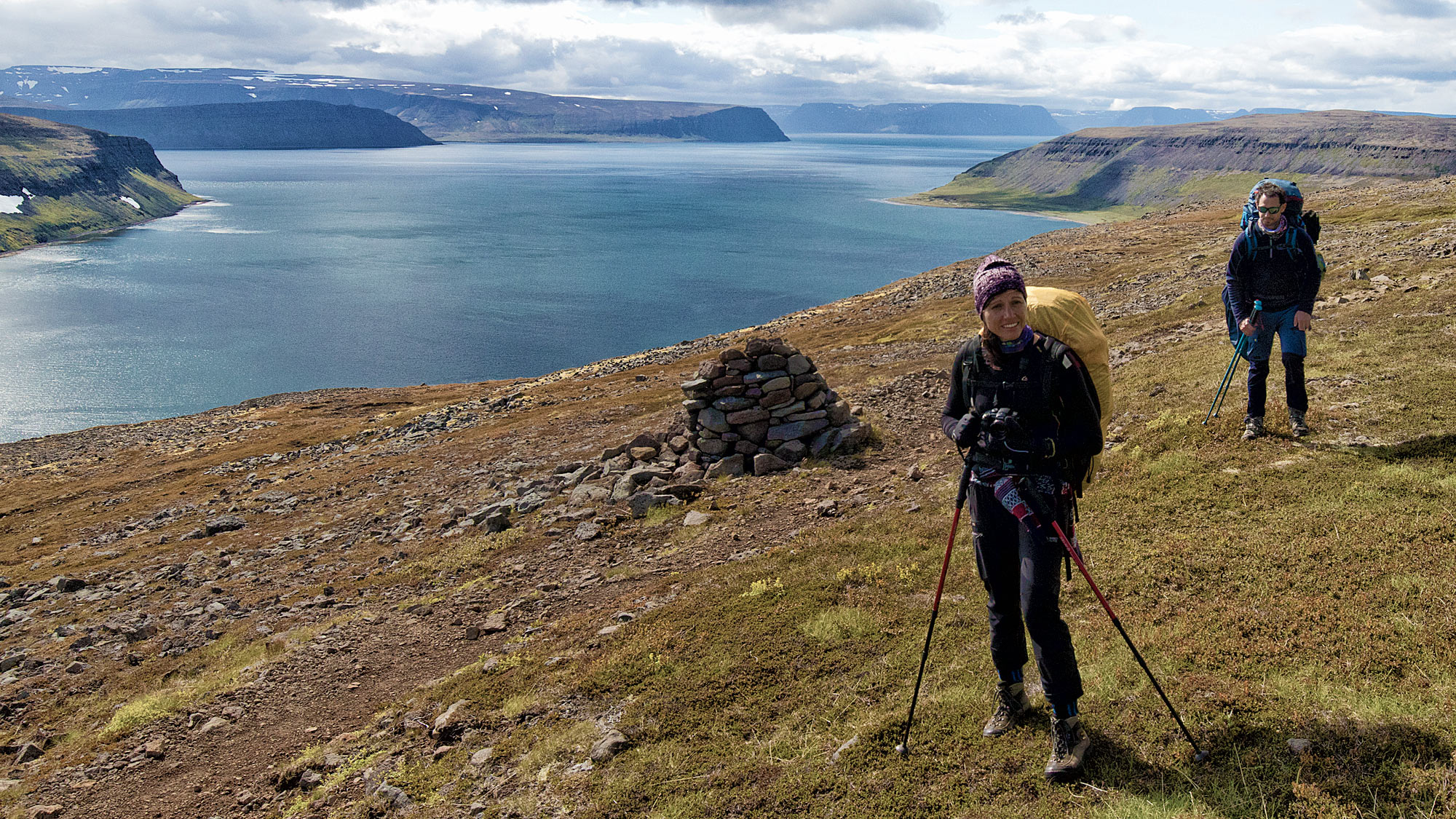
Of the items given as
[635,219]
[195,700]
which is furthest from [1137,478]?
[635,219]

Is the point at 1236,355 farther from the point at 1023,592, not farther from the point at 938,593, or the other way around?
the point at 1023,592

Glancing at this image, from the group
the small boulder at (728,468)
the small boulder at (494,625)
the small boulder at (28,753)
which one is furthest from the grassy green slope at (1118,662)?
the small boulder at (28,753)

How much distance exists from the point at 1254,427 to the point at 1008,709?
784 cm

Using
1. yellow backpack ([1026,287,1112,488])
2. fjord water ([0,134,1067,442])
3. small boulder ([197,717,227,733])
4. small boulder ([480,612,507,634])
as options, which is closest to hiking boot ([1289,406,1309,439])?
yellow backpack ([1026,287,1112,488])

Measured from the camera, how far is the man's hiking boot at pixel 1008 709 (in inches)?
263

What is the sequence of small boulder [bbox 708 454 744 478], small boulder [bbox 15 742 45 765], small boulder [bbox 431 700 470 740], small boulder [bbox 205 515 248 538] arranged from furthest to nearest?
small boulder [bbox 205 515 248 538] < small boulder [bbox 708 454 744 478] < small boulder [bbox 15 742 45 765] < small boulder [bbox 431 700 470 740]

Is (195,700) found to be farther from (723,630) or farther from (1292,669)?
(1292,669)

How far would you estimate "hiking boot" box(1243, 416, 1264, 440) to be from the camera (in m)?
11.7

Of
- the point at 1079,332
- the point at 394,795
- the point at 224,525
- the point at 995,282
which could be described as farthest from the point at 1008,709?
the point at 224,525

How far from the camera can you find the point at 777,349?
2052 cm

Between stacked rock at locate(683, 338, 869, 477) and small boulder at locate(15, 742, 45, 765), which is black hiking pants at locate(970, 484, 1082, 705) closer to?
stacked rock at locate(683, 338, 869, 477)

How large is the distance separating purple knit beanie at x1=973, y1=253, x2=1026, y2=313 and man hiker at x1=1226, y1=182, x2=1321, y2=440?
668 cm

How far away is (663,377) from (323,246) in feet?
432

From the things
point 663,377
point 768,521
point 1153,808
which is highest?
point 1153,808
